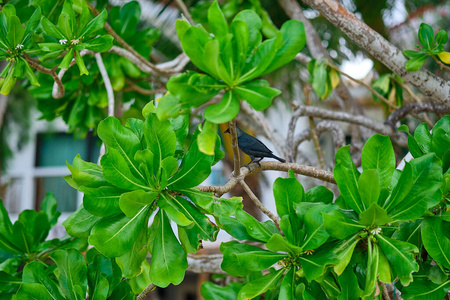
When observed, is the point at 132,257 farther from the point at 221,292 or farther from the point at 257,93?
the point at 257,93

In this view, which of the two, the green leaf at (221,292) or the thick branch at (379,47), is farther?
the thick branch at (379,47)

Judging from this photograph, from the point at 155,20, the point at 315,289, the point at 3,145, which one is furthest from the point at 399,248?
the point at 3,145

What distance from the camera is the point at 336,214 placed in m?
1.19

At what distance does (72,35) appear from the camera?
179 cm

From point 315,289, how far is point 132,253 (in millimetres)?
569

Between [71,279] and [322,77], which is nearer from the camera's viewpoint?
[71,279]

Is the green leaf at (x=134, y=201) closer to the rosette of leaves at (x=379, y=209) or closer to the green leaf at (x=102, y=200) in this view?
the green leaf at (x=102, y=200)

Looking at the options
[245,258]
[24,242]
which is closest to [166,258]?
[245,258]

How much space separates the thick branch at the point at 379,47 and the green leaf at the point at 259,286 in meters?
1.26

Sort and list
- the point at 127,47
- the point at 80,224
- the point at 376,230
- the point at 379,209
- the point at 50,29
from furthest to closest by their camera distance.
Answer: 1. the point at 127,47
2. the point at 50,29
3. the point at 80,224
4. the point at 376,230
5. the point at 379,209

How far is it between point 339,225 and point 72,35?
1.24 m

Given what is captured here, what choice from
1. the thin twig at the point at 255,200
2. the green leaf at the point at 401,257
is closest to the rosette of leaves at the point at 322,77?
the thin twig at the point at 255,200

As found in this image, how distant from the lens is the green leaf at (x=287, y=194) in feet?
4.47

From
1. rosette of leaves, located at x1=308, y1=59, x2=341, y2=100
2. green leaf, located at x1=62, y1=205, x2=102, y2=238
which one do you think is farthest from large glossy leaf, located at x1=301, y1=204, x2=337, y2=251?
rosette of leaves, located at x1=308, y1=59, x2=341, y2=100
